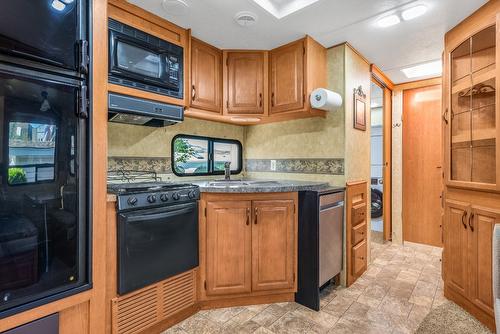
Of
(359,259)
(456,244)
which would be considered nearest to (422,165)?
(456,244)

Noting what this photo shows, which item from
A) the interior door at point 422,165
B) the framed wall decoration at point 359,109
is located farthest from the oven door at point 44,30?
the interior door at point 422,165

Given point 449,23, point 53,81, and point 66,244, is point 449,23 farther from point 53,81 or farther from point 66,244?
point 66,244

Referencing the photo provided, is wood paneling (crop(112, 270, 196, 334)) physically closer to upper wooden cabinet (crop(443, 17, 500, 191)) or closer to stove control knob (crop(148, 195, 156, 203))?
stove control knob (crop(148, 195, 156, 203))

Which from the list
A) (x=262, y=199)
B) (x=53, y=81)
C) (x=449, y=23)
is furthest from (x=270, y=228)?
(x=449, y=23)

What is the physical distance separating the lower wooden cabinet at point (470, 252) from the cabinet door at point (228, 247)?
165cm

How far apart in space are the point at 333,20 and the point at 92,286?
2427mm

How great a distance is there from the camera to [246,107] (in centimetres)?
261

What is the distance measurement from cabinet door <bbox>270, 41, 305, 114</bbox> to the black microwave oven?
90 centimetres

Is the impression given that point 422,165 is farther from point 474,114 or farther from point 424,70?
point 474,114

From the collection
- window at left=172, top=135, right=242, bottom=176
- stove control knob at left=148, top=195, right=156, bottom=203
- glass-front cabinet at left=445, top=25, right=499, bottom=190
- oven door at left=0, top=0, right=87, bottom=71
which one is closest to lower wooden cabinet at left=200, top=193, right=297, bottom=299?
stove control knob at left=148, top=195, right=156, bottom=203

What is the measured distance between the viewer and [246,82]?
2.61 metres

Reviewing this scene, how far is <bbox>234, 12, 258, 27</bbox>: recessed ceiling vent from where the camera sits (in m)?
2.01

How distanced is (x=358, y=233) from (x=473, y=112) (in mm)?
1381

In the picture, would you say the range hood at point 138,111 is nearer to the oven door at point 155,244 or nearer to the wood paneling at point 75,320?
the oven door at point 155,244
